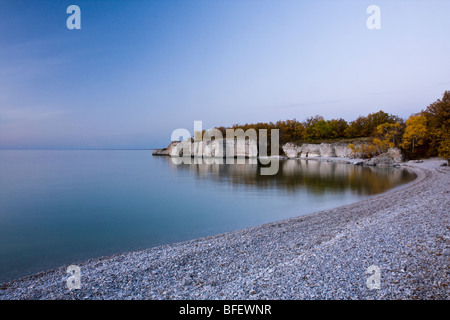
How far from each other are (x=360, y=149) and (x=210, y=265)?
59358 millimetres

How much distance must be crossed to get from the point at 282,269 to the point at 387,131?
54.1m

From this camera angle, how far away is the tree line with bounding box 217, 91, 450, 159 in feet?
125

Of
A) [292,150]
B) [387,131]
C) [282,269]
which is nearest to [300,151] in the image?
[292,150]

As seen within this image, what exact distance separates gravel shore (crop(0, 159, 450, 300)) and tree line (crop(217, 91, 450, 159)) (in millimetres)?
26697

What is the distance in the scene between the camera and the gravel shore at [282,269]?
5.18 meters

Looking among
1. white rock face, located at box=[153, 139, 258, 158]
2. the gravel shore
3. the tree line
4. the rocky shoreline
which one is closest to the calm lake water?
the gravel shore

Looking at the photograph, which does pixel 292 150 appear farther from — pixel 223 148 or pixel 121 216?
pixel 121 216

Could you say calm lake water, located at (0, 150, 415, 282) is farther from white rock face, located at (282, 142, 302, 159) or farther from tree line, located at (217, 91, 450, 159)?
white rock face, located at (282, 142, 302, 159)

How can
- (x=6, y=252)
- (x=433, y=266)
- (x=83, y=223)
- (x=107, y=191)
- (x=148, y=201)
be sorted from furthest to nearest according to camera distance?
(x=107, y=191) < (x=148, y=201) < (x=83, y=223) < (x=6, y=252) < (x=433, y=266)

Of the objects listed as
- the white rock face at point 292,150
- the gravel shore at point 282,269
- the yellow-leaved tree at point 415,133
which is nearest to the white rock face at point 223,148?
the white rock face at point 292,150
